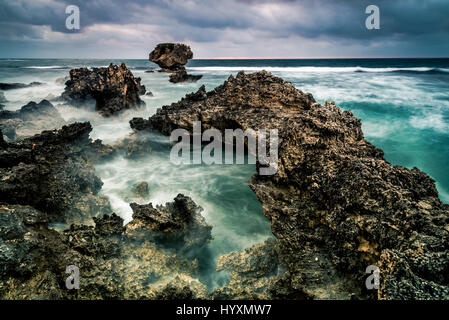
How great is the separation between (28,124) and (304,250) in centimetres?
1046

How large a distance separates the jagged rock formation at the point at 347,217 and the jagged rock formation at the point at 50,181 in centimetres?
311

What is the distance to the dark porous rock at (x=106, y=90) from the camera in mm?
11312

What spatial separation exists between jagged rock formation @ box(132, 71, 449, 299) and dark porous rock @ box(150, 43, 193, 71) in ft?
120

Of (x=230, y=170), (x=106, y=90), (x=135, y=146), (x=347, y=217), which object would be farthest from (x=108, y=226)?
(x=106, y=90)

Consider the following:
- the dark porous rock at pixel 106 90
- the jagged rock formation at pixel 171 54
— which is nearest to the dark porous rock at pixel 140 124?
the dark porous rock at pixel 106 90

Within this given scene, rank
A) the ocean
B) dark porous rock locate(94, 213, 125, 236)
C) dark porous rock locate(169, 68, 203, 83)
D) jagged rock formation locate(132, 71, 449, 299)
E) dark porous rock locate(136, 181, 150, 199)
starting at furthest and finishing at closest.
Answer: dark porous rock locate(169, 68, 203, 83) < dark porous rock locate(136, 181, 150, 199) < the ocean < dark porous rock locate(94, 213, 125, 236) < jagged rock formation locate(132, 71, 449, 299)

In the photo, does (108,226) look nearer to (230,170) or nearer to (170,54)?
(230,170)

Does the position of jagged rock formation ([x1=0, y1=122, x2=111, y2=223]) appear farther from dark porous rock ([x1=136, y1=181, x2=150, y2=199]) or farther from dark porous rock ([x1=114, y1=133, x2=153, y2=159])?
dark porous rock ([x1=114, y1=133, x2=153, y2=159])

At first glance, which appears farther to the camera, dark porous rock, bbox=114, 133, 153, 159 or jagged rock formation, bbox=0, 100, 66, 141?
jagged rock formation, bbox=0, 100, 66, 141

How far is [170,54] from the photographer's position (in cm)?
3691

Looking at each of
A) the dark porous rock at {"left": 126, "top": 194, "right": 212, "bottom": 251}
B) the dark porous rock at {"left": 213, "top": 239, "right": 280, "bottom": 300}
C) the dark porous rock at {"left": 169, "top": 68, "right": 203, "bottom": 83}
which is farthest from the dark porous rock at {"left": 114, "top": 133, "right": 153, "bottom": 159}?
the dark porous rock at {"left": 169, "top": 68, "right": 203, "bottom": 83}

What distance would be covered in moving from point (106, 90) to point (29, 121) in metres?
3.38

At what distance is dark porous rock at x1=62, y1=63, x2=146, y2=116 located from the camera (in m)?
11.3

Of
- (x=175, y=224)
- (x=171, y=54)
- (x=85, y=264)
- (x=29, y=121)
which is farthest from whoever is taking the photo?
(x=171, y=54)
